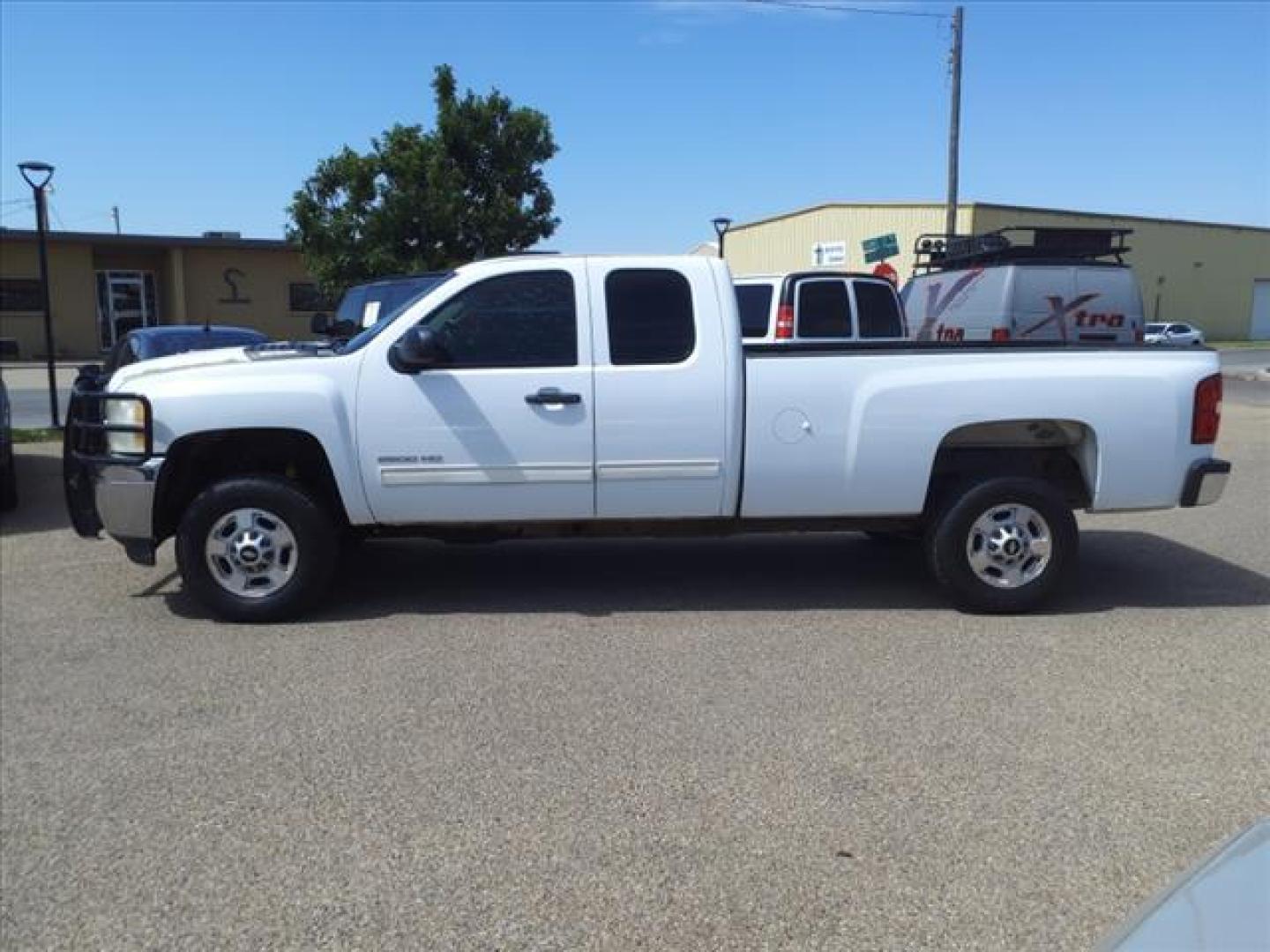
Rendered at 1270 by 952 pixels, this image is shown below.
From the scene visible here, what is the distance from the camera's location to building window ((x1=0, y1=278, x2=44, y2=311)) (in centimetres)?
3472

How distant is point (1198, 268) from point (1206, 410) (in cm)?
5474

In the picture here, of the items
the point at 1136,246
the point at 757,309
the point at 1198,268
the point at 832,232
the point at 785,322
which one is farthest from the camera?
the point at 1198,268

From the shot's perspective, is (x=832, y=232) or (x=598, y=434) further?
(x=832, y=232)

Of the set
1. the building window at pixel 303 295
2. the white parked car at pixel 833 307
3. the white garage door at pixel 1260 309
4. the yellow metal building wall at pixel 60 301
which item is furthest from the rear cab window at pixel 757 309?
the white garage door at pixel 1260 309

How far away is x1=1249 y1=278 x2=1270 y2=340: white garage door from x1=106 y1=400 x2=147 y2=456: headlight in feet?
207

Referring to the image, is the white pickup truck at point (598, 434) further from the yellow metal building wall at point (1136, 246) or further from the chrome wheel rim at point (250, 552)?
the yellow metal building wall at point (1136, 246)

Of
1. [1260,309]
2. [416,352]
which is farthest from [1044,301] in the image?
[1260,309]

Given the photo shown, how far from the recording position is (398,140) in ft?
84.9

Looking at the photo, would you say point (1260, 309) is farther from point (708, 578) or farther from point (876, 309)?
point (708, 578)

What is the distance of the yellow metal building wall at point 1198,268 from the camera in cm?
5075

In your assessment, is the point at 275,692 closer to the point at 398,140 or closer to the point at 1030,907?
the point at 1030,907

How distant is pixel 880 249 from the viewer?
1451 inches

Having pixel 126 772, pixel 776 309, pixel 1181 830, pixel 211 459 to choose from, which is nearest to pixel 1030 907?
pixel 1181 830

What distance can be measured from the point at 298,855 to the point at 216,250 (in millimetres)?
37121
